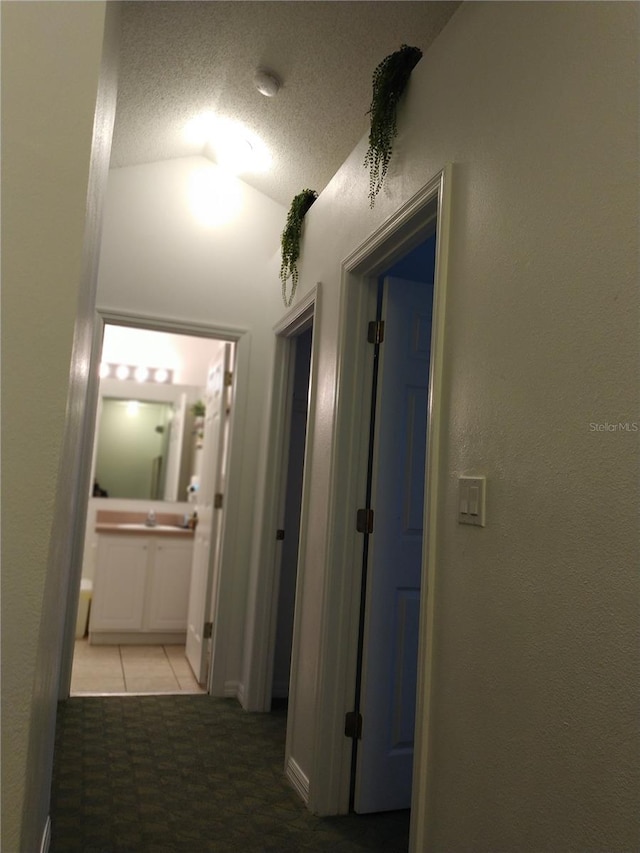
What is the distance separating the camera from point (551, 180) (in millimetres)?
1424

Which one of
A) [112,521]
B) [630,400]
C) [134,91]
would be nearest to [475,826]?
[630,400]

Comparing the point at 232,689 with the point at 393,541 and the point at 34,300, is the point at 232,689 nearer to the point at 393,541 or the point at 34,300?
the point at 393,541

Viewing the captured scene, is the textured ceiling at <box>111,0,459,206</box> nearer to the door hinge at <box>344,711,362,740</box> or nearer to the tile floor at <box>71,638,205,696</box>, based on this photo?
the door hinge at <box>344,711,362,740</box>

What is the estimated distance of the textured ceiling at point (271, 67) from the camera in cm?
264

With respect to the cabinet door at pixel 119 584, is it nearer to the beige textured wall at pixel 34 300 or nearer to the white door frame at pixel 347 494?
the white door frame at pixel 347 494

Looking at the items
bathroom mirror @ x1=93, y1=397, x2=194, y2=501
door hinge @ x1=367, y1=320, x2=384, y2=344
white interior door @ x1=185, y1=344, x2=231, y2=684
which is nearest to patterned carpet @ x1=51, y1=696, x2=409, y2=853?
white interior door @ x1=185, y1=344, x2=231, y2=684

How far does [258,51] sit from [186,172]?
1221 mm

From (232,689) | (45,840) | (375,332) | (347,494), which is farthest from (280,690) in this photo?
(375,332)

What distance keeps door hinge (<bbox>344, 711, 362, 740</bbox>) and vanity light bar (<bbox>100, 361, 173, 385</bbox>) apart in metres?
4.10

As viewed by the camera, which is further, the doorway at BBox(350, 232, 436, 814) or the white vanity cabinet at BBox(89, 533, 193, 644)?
the white vanity cabinet at BBox(89, 533, 193, 644)

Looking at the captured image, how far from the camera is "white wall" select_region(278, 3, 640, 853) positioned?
1.16 m

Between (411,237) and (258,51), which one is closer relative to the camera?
(411,237)

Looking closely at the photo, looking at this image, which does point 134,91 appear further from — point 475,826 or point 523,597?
point 475,826

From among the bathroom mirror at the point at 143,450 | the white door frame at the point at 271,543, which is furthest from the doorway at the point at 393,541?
the bathroom mirror at the point at 143,450
